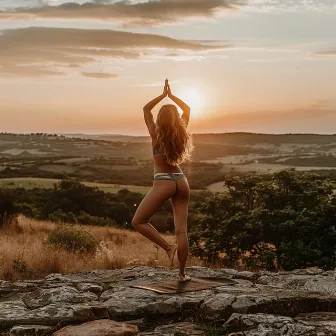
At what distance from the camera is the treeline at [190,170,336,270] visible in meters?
11.6

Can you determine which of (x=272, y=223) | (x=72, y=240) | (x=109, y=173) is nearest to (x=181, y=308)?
(x=272, y=223)

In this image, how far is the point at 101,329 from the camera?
6.04m

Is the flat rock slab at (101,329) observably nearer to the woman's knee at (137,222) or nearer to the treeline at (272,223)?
the woman's knee at (137,222)

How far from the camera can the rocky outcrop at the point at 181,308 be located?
6109 mm

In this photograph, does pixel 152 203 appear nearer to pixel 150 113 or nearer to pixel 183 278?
pixel 150 113

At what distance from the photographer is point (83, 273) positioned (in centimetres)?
891

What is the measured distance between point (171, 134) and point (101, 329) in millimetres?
2285

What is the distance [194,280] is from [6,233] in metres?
11.4

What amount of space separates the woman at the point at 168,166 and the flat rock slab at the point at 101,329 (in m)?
1.33

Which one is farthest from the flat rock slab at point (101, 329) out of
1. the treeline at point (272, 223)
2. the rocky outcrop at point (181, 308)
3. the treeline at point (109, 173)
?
the treeline at point (109, 173)

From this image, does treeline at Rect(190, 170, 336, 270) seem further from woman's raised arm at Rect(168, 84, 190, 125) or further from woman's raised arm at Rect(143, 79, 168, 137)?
woman's raised arm at Rect(143, 79, 168, 137)


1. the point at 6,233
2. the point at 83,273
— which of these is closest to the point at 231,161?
the point at 6,233

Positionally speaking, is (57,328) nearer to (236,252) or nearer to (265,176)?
(236,252)

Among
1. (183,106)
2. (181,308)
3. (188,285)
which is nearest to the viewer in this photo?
(181,308)
